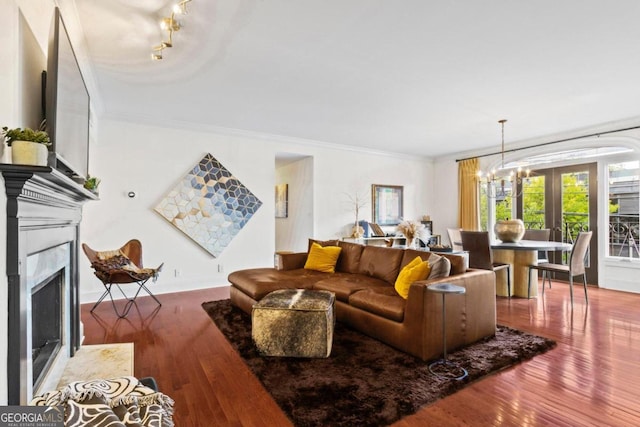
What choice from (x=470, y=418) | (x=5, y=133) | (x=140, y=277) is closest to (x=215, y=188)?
(x=140, y=277)

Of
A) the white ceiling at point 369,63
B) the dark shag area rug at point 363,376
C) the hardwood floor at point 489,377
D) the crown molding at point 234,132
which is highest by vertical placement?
the white ceiling at point 369,63

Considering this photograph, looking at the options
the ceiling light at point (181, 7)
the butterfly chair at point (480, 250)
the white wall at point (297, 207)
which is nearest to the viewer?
the ceiling light at point (181, 7)

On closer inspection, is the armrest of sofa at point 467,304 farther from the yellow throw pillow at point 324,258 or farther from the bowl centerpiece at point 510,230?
the bowl centerpiece at point 510,230

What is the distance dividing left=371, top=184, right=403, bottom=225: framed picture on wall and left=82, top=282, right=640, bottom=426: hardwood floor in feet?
11.5

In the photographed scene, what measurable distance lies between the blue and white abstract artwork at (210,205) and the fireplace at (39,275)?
6.93ft

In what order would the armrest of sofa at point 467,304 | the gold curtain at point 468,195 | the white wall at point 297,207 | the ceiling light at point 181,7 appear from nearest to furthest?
the ceiling light at point 181,7 < the armrest of sofa at point 467,304 < the white wall at point 297,207 < the gold curtain at point 468,195

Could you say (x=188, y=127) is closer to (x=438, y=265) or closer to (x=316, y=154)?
(x=316, y=154)

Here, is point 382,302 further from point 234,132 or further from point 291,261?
point 234,132

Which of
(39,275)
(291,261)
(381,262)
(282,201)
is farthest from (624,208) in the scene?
(39,275)

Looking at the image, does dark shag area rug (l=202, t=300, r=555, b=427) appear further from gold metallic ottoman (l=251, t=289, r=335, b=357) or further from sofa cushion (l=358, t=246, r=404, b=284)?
sofa cushion (l=358, t=246, r=404, b=284)

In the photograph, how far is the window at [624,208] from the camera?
4879 millimetres

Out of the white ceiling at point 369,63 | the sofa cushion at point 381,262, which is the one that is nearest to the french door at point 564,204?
the white ceiling at point 369,63

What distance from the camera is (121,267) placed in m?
3.76

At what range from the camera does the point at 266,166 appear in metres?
5.62
